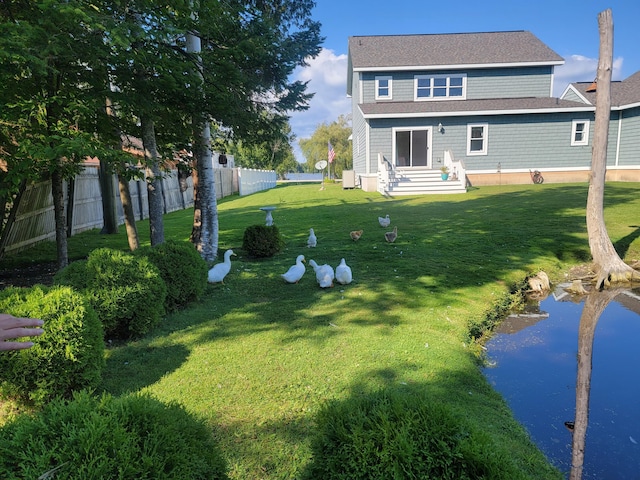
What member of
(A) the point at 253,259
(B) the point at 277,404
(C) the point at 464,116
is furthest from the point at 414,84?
(B) the point at 277,404

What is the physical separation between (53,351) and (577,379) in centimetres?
482

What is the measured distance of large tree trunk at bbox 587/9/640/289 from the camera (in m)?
7.30

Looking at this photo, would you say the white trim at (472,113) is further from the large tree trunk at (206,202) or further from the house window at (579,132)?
the large tree trunk at (206,202)

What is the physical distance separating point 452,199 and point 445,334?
13.2 metres

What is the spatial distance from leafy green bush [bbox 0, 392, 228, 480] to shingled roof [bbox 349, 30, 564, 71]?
74.3ft

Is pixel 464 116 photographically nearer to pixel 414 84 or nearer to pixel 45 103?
pixel 414 84

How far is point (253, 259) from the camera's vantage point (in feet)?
27.3

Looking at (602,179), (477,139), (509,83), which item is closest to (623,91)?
(509,83)

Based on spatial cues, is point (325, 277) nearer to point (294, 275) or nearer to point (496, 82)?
point (294, 275)

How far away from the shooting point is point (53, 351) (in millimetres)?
3166

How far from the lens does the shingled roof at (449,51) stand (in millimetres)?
21750

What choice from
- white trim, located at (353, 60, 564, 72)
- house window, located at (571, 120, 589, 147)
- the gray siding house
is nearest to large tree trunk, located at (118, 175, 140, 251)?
the gray siding house

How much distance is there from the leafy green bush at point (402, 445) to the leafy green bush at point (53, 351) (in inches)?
96.2

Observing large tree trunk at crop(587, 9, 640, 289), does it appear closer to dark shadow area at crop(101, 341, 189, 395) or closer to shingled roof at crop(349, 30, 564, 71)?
dark shadow area at crop(101, 341, 189, 395)
